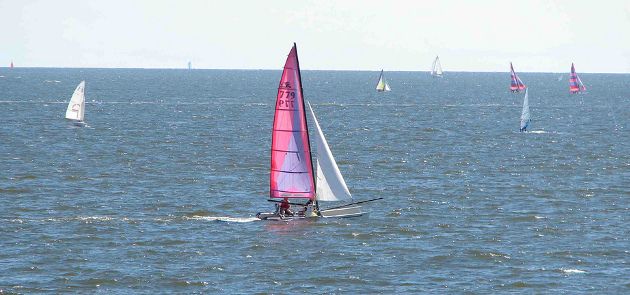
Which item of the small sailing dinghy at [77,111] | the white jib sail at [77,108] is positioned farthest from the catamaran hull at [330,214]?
the white jib sail at [77,108]

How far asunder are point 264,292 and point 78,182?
32.7 m

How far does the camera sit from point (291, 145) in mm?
54062

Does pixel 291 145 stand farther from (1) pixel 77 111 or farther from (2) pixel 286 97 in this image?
(1) pixel 77 111

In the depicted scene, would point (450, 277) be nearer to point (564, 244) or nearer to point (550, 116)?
point (564, 244)

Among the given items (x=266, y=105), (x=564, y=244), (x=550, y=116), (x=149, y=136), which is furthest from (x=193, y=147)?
(x=266, y=105)

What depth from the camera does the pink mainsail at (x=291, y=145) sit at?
5306 cm

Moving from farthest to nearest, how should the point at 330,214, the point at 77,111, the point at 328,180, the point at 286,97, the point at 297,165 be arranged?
1. the point at 77,111
2. the point at 330,214
3. the point at 328,180
4. the point at 297,165
5. the point at 286,97

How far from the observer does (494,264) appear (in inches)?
1793

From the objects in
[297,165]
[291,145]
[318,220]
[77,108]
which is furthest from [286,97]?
[77,108]

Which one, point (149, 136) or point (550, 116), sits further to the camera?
point (550, 116)

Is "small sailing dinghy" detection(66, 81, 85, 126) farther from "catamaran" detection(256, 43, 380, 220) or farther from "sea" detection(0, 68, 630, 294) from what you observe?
"catamaran" detection(256, 43, 380, 220)

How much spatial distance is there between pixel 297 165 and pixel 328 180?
5.61 feet

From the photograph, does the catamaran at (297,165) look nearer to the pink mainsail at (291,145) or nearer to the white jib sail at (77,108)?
the pink mainsail at (291,145)

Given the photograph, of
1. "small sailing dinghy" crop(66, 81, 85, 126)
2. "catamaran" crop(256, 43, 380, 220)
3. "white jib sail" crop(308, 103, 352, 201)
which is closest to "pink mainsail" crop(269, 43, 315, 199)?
"catamaran" crop(256, 43, 380, 220)
